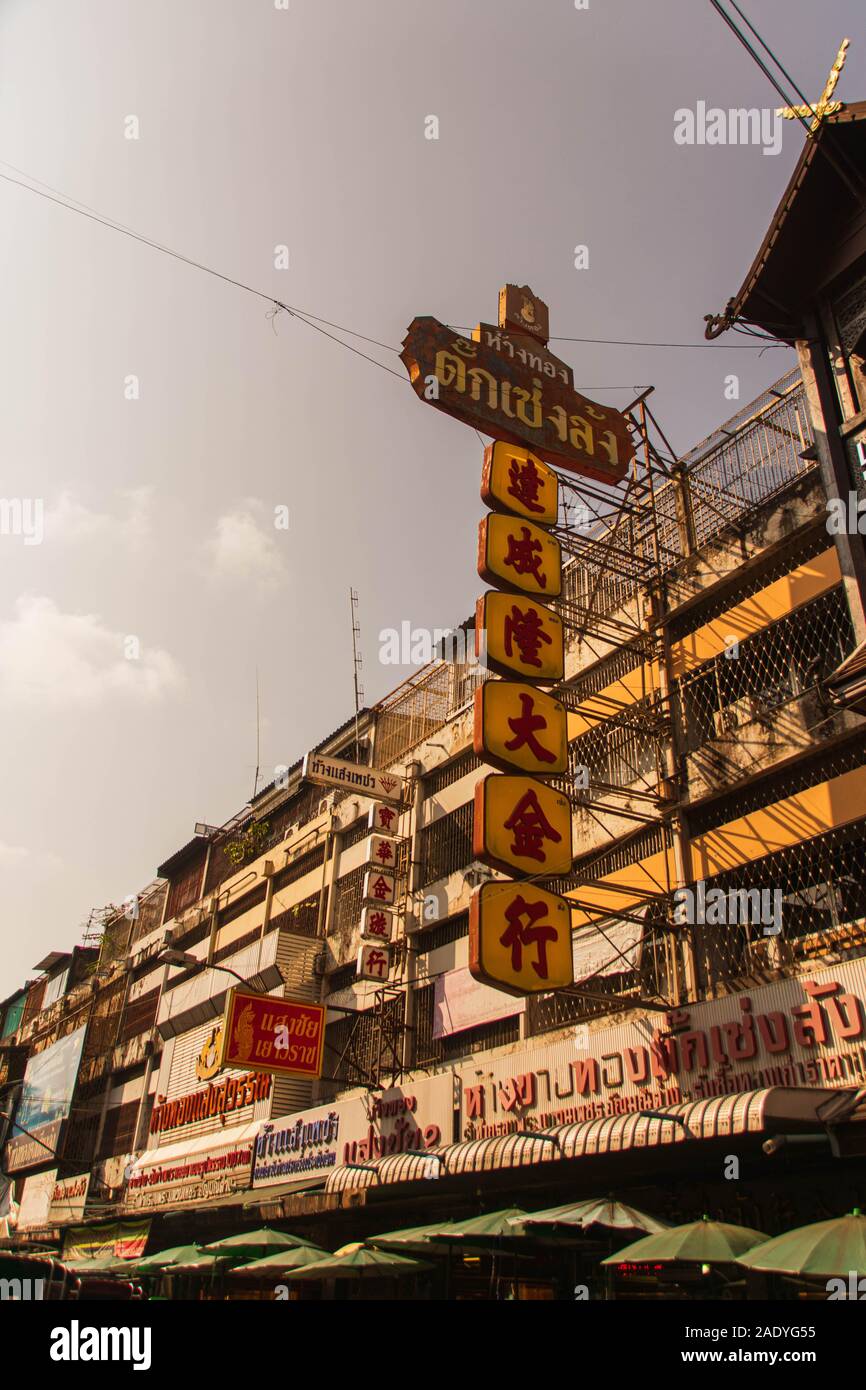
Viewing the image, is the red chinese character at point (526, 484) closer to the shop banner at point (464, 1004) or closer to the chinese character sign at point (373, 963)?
the shop banner at point (464, 1004)

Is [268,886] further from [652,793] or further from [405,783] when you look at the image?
[652,793]

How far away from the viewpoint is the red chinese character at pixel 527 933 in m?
13.3

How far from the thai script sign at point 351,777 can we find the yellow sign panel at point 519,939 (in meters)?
9.58

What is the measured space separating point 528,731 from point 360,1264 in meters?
8.80

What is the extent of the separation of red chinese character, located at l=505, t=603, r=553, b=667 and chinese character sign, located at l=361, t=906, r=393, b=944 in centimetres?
950

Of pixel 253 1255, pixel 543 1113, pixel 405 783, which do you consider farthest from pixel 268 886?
pixel 543 1113

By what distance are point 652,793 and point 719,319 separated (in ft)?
24.9

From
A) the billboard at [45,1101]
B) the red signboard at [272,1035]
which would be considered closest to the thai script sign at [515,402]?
the red signboard at [272,1035]

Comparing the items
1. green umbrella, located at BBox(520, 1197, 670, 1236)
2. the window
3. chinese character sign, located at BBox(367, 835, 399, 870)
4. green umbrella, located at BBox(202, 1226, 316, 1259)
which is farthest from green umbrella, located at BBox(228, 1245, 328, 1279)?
the window

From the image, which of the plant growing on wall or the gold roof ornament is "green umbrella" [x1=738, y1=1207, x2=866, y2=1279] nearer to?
the gold roof ornament

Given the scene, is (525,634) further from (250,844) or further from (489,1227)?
(250,844)

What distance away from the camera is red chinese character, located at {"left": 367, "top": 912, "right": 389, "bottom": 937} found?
2225cm

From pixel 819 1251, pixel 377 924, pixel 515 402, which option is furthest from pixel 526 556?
pixel 819 1251

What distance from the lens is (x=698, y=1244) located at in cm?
1011
